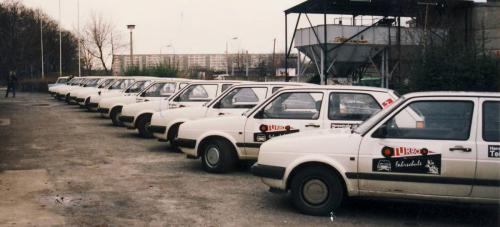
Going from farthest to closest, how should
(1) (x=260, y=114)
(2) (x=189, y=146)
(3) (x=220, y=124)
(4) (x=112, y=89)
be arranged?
1. (4) (x=112, y=89)
2. (2) (x=189, y=146)
3. (3) (x=220, y=124)
4. (1) (x=260, y=114)

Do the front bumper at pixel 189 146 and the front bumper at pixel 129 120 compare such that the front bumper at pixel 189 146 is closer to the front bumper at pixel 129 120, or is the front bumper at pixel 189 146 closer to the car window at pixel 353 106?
the car window at pixel 353 106

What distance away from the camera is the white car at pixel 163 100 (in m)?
12.9

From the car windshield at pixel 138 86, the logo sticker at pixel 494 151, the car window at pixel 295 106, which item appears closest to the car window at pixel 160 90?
the car windshield at pixel 138 86

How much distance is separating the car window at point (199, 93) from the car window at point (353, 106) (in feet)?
16.3

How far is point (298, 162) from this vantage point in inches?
257

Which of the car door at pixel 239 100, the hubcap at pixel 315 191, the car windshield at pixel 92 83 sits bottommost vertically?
the hubcap at pixel 315 191

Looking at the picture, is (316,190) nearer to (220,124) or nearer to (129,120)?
(220,124)

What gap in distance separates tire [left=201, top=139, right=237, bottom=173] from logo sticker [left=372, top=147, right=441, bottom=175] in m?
3.43

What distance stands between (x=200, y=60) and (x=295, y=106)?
158 metres

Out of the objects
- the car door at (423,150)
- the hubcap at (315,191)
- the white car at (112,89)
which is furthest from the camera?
the white car at (112,89)

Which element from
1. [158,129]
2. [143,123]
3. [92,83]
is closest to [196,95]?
A: [158,129]

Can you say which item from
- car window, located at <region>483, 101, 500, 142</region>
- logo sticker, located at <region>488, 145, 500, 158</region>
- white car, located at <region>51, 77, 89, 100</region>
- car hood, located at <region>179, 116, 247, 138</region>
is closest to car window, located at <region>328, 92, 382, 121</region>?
car hood, located at <region>179, 116, 247, 138</region>

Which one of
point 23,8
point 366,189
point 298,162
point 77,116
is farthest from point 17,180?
point 23,8

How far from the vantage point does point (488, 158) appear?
593cm
